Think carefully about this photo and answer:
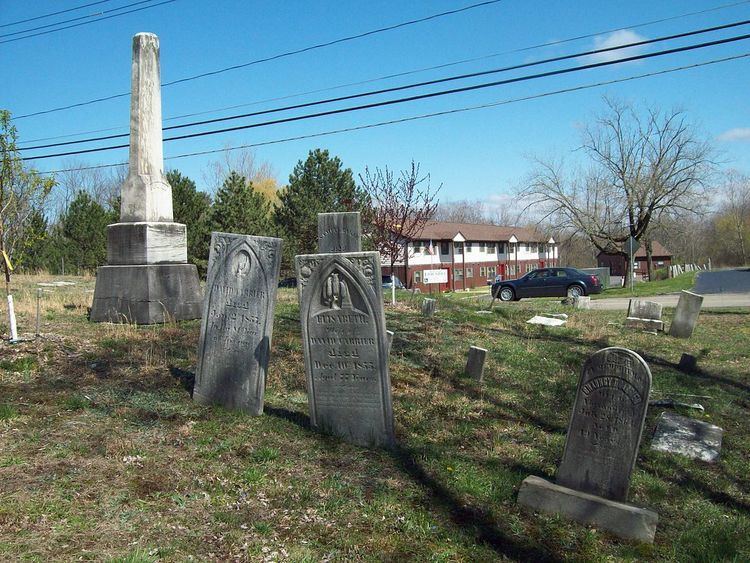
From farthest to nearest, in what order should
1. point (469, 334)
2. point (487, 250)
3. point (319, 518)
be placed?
point (487, 250)
point (469, 334)
point (319, 518)

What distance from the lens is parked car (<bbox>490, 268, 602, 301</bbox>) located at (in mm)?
26062

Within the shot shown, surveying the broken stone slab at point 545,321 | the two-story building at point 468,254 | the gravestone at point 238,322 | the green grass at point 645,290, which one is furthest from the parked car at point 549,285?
the gravestone at point 238,322

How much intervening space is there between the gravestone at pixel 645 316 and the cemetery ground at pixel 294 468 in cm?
497

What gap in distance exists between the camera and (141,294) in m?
9.36

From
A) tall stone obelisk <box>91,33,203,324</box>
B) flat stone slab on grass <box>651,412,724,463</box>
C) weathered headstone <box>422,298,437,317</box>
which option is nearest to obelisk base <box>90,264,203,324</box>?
tall stone obelisk <box>91,33,203,324</box>

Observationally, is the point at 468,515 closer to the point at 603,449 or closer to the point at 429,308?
the point at 603,449

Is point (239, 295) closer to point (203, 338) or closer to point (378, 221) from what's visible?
point (203, 338)

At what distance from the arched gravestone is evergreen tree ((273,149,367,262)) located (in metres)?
26.7

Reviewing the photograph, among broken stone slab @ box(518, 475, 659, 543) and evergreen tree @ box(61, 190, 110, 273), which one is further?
evergreen tree @ box(61, 190, 110, 273)

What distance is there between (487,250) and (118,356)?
53411mm

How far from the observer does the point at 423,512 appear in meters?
4.28

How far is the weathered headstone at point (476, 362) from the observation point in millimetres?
8133

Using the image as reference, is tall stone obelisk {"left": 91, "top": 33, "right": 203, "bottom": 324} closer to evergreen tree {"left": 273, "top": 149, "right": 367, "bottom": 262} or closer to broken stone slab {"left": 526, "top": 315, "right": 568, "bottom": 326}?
broken stone slab {"left": 526, "top": 315, "right": 568, "bottom": 326}

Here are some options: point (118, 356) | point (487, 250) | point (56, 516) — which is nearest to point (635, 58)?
point (118, 356)
